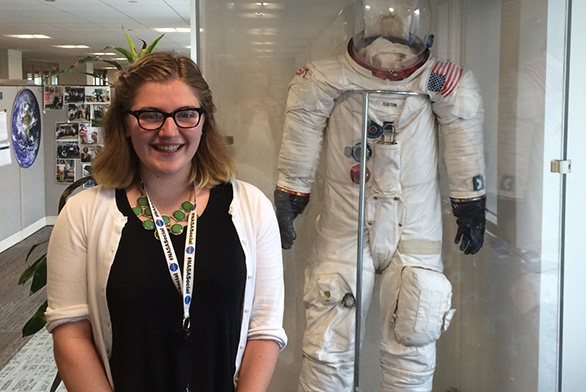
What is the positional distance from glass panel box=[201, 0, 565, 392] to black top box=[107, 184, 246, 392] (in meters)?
0.97

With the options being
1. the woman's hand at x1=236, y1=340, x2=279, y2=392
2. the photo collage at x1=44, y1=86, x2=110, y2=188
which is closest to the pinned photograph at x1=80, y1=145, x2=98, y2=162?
the photo collage at x1=44, y1=86, x2=110, y2=188

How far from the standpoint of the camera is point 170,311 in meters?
1.08

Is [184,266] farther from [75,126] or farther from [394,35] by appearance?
[75,126]

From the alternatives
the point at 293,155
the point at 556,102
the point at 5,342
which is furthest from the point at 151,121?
the point at 5,342

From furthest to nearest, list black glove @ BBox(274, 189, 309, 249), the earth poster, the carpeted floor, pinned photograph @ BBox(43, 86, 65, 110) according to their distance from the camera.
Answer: the earth poster, pinned photograph @ BBox(43, 86, 65, 110), the carpeted floor, black glove @ BBox(274, 189, 309, 249)

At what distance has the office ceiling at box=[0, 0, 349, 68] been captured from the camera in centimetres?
217

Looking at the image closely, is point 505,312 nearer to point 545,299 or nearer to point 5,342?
point 545,299

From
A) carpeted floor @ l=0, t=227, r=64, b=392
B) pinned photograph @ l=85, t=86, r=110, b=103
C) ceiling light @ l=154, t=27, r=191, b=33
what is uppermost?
ceiling light @ l=154, t=27, r=191, b=33

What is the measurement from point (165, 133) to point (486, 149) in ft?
3.90

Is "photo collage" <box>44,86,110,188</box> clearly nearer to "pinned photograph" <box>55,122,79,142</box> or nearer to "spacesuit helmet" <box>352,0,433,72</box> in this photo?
"pinned photograph" <box>55,122,79,142</box>

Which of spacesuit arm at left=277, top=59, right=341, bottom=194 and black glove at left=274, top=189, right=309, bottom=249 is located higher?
spacesuit arm at left=277, top=59, right=341, bottom=194

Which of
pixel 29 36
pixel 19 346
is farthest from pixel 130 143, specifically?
pixel 29 36

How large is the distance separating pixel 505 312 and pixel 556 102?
0.67 m

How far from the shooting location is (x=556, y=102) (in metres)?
1.83
